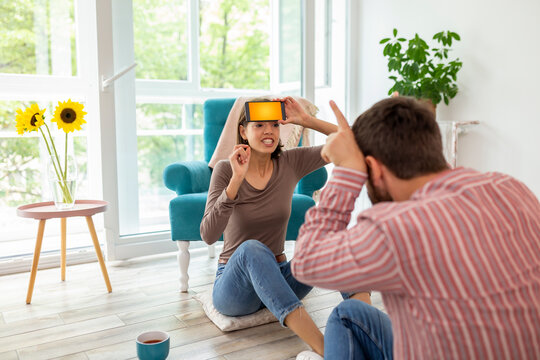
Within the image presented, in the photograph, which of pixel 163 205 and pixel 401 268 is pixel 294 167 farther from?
pixel 163 205

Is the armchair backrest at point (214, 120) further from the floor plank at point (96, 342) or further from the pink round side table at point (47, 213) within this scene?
the floor plank at point (96, 342)

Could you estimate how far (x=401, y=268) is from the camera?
707mm

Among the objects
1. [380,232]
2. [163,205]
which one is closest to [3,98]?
[163,205]

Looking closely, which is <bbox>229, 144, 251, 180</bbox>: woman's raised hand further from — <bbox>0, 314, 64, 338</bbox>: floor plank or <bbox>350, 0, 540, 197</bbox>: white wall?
<bbox>350, 0, 540, 197</bbox>: white wall

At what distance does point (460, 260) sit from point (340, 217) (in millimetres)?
237

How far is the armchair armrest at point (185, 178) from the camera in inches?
92.6

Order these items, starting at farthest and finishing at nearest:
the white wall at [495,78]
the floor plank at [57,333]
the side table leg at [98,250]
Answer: the white wall at [495,78]
the side table leg at [98,250]
the floor plank at [57,333]

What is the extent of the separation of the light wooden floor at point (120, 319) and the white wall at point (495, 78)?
1.26 m

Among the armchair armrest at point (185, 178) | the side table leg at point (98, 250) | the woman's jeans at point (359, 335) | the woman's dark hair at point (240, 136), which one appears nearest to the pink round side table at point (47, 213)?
the side table leg at point (98, 250)

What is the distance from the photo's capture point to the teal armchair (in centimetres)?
221

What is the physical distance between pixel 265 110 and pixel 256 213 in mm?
380

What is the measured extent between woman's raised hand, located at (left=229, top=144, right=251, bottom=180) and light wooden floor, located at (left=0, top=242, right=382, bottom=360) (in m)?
0.60

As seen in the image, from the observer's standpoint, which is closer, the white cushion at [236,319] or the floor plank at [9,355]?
the floor plank at [9,355]

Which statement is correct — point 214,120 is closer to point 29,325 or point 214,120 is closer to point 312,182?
point 312,182
